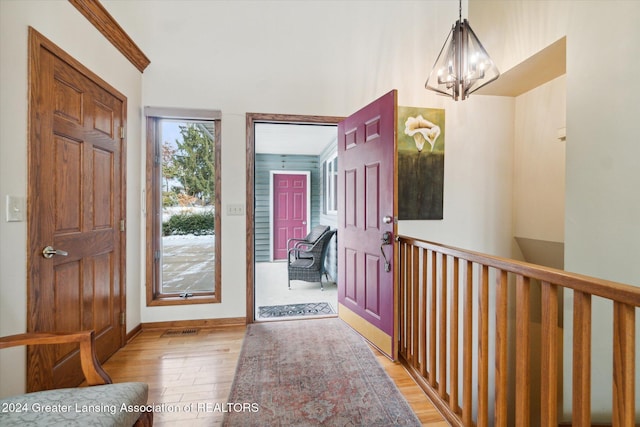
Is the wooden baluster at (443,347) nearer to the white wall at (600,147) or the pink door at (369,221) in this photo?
the pink door at (369,221)

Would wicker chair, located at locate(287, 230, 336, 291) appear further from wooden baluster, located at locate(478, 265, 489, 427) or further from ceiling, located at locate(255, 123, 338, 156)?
wooden baluster, located at locate(478, 265, 489, 427)

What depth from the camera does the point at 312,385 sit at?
1915 mm

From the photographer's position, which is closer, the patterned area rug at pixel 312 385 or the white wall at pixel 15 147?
the white wall at pixel 15 147

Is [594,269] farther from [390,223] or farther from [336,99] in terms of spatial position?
[336,99]

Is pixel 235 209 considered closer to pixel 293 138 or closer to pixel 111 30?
pixel 111 30

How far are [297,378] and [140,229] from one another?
6.47ft

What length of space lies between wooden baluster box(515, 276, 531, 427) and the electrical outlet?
2324 millimetres

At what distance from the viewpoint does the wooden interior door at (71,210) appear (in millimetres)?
1549

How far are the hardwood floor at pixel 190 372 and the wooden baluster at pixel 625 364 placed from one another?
0.95 m

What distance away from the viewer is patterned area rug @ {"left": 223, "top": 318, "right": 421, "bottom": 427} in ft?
5.33

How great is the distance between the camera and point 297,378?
199 cm

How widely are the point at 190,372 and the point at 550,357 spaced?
212cm

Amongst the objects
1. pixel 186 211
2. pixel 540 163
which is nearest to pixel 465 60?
pixel 540 163

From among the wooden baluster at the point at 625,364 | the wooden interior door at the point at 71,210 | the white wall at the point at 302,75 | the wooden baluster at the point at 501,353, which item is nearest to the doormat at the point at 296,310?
the white wall at the point at 302,75
